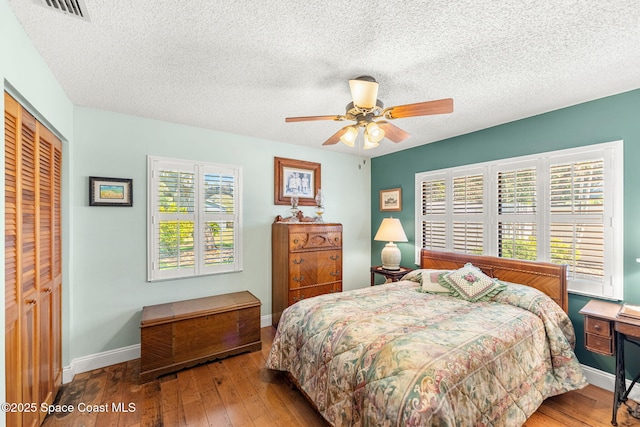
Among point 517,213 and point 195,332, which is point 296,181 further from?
point 517,213

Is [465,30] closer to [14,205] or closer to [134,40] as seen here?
[134,40]

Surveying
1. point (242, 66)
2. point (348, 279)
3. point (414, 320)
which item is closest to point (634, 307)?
point (414, 320)

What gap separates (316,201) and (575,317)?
306 centimetres

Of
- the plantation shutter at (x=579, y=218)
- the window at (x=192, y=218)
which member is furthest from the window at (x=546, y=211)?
the window at (x=192, y=218)

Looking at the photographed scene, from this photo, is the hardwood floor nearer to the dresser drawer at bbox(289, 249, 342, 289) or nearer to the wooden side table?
the wooden side table

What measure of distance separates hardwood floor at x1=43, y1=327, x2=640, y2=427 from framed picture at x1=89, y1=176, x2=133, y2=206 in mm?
1625

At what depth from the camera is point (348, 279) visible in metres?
4.47

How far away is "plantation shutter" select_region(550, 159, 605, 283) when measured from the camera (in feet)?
7.93

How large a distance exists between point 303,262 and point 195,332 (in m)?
1.39

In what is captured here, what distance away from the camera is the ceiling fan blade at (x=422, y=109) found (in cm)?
173

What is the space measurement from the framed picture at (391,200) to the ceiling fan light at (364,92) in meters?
2.53

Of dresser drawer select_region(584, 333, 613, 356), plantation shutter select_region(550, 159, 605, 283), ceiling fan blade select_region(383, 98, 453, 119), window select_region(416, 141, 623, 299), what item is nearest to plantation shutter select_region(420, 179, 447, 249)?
window select_region(416, 141, 623, 299)

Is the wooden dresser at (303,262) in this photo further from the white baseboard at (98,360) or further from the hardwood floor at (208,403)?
the white baseboard at (98,360)

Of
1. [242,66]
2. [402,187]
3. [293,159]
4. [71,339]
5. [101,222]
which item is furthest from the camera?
[402,187]
